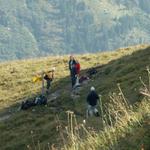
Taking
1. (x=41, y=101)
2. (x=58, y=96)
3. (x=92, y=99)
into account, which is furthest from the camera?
(x=58, y=96)

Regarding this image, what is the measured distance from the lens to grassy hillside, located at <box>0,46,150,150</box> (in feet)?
109

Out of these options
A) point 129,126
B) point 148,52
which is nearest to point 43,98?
point 148,52

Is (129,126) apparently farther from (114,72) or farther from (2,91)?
(2,91)

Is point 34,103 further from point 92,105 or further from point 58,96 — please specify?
point 92,105

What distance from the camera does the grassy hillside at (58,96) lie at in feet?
109

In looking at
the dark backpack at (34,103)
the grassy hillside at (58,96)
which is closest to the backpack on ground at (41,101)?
the dark backpack at (34,103)

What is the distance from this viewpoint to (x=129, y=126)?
10.7 m

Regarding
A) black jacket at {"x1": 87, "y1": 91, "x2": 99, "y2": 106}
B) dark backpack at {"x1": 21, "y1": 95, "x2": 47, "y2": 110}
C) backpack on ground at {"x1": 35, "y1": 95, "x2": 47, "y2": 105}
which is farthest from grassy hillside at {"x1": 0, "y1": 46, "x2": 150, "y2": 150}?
black jacket at {"x1": 87, "y1": 91, "x2": 99, "y2": 106}

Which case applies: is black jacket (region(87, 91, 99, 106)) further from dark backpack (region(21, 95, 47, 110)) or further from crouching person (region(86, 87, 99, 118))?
dark backpack (region(21, 95, 47, 110))

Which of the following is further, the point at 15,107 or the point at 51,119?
the point at 15,107

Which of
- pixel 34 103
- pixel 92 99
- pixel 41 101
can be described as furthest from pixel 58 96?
pixel 92 99

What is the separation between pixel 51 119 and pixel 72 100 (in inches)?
238

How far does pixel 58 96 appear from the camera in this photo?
46.0 meters

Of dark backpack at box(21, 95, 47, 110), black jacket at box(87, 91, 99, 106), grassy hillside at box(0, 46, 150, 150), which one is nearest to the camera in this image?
grassy hillside at box(0, 46, 150, 150)
